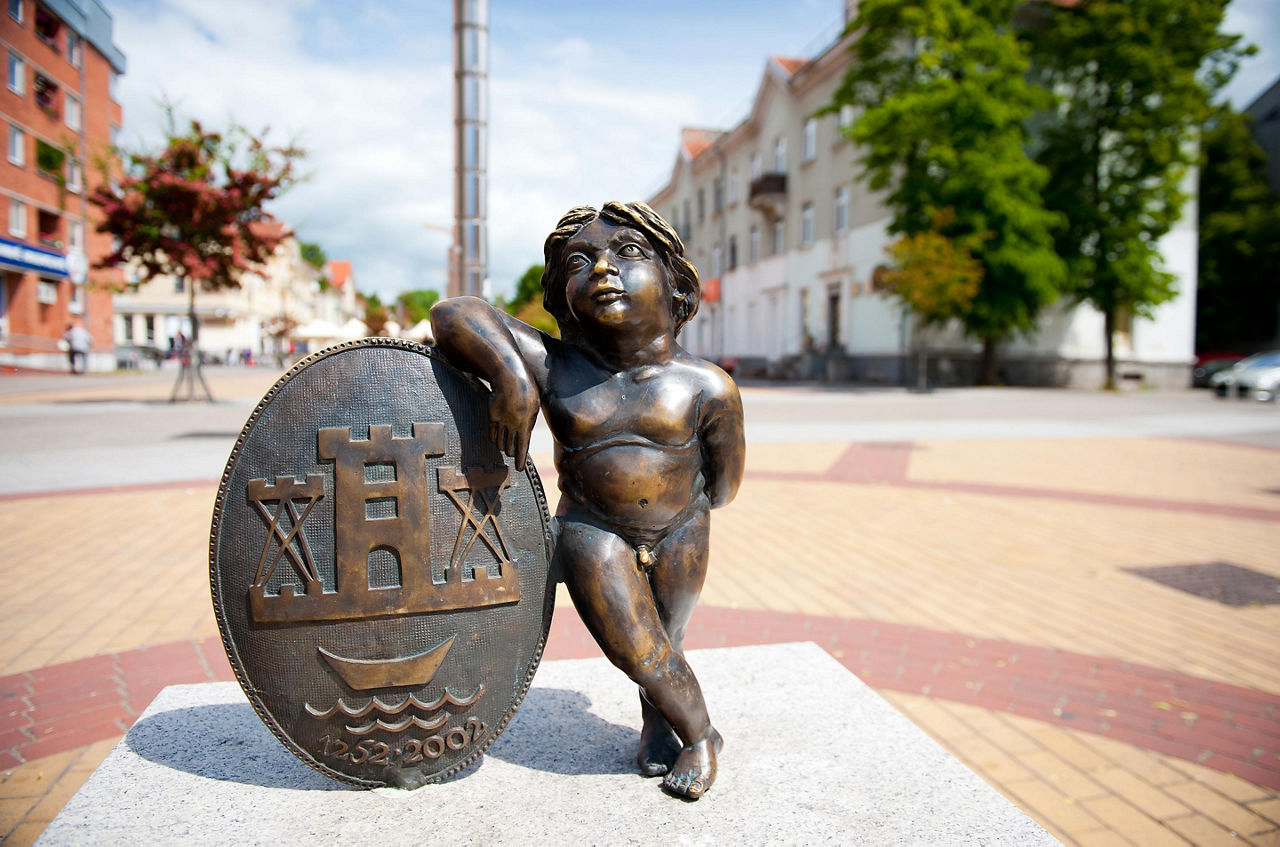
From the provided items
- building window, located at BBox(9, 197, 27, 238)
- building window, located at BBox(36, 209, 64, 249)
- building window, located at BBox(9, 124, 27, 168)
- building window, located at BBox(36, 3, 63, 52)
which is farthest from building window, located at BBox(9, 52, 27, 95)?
building window, located at BBox(36, 209, 64, 249)

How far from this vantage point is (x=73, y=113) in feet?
104

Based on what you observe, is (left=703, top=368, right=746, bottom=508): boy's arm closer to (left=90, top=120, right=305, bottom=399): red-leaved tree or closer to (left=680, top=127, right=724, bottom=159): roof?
(left=90, top=120, right=305, bottom=399): red-leaved tree

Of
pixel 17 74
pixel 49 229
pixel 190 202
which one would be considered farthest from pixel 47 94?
pixel 190 202

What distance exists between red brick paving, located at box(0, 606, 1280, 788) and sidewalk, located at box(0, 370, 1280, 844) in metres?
0.01

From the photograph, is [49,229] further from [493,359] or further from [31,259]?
[493,359]

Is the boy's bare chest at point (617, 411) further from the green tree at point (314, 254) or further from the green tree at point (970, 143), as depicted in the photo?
the green tree at point (314, 254)

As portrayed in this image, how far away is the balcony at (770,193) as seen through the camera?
3306cm

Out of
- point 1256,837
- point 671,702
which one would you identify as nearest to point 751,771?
point 671,702

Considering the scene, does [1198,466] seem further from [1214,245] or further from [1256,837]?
[1214,245]

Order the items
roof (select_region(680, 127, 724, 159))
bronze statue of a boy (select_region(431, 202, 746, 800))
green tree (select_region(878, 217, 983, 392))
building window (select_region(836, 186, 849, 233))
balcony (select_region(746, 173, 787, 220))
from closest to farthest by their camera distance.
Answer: bronze statue of a boy (select_region(431, 202, 746, 800)) < green tree (select_region(878, 217, 983, 392)) < building window (select_region(836, 186, 849, 233)) < balcony (select_region(746, 173, 787, 220)) < roof (select_region(680, 127, 724, 159))

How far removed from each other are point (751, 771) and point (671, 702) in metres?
0.35

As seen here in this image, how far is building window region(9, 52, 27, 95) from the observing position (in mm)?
27734

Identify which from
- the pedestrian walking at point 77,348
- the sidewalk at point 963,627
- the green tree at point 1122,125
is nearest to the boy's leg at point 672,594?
the sidewalk at point 963,627

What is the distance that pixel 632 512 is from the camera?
1.99m
